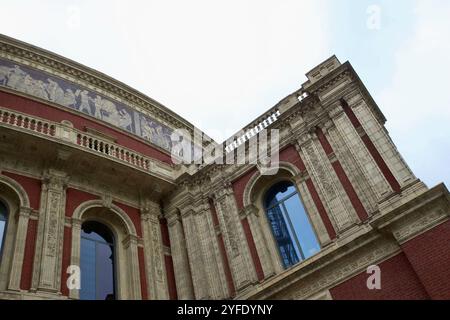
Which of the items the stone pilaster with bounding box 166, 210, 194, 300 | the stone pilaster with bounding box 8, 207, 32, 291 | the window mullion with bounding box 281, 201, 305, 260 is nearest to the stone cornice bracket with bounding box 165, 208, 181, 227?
the stone pilaster with bounding box 166, 210, 194, 300

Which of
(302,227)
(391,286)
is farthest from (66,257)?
(391,286)

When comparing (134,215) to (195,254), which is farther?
(134,215)

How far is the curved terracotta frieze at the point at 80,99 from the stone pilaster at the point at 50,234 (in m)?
4.93

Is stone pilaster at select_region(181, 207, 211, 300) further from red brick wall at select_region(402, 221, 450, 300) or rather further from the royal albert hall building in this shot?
red brick wall at select_region(402, 221, 450, 300)

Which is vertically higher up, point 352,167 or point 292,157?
point 292,157

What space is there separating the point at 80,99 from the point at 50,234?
7.90 meters

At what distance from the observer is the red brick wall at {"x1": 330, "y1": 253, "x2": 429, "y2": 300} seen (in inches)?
389

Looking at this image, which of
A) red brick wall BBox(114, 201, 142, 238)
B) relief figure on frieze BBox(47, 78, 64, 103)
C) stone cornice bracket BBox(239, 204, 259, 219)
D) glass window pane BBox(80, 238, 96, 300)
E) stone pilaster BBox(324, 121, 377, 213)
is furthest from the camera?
relief figure on frieze BBox(47, 78, 64, 103)

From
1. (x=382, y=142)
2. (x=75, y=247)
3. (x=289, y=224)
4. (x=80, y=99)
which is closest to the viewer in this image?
(x=382, y=142)

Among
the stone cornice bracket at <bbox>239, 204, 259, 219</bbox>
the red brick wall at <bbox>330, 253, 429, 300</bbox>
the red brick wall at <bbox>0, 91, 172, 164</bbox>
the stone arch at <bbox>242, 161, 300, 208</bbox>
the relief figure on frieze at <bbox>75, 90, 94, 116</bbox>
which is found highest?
the relief figure on frieze at <bbox>75, 90, 94, 116</bbox>

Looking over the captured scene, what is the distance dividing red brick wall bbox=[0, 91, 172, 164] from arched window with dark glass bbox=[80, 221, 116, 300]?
480cm

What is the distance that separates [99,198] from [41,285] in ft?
13.5

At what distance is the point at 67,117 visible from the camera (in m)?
17.2

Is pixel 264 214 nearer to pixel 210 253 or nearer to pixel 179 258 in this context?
pixel 210 253
